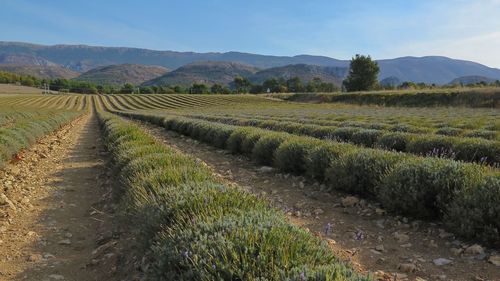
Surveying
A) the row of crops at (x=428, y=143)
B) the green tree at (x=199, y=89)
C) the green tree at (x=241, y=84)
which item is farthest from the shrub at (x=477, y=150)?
the green tree at (x=241, y=84)

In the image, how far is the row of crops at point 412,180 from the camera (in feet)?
16.2

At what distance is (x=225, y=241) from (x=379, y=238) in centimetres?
308

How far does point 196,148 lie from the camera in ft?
54.2

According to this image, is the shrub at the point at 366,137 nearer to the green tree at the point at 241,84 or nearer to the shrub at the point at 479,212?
the shrub at the point at 479,212

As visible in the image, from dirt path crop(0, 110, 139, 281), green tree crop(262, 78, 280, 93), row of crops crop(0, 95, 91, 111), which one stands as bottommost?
row of crops crop(0, 95, 91, 111)

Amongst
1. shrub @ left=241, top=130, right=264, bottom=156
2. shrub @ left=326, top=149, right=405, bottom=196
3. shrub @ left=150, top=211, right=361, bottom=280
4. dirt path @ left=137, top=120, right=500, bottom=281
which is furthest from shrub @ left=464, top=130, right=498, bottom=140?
shrub @ left=150, top=211, right=361, bottom=280

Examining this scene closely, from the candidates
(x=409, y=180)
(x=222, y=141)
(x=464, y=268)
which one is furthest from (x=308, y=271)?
(x=222, y=141)

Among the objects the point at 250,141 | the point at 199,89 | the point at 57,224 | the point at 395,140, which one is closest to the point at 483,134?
the point at 395,140

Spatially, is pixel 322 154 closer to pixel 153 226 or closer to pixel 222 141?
pixel 153 226

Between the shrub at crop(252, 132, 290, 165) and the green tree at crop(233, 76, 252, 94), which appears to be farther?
the green tree at crop(233, 76, 252, 94)

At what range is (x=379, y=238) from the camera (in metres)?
5.50

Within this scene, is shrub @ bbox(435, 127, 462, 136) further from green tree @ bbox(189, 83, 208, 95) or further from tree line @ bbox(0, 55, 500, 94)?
green tree @ bbox(189, 83, 208, 95)

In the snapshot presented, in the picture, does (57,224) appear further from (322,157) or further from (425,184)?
(425,184)

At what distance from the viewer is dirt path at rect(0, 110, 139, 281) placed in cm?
535
